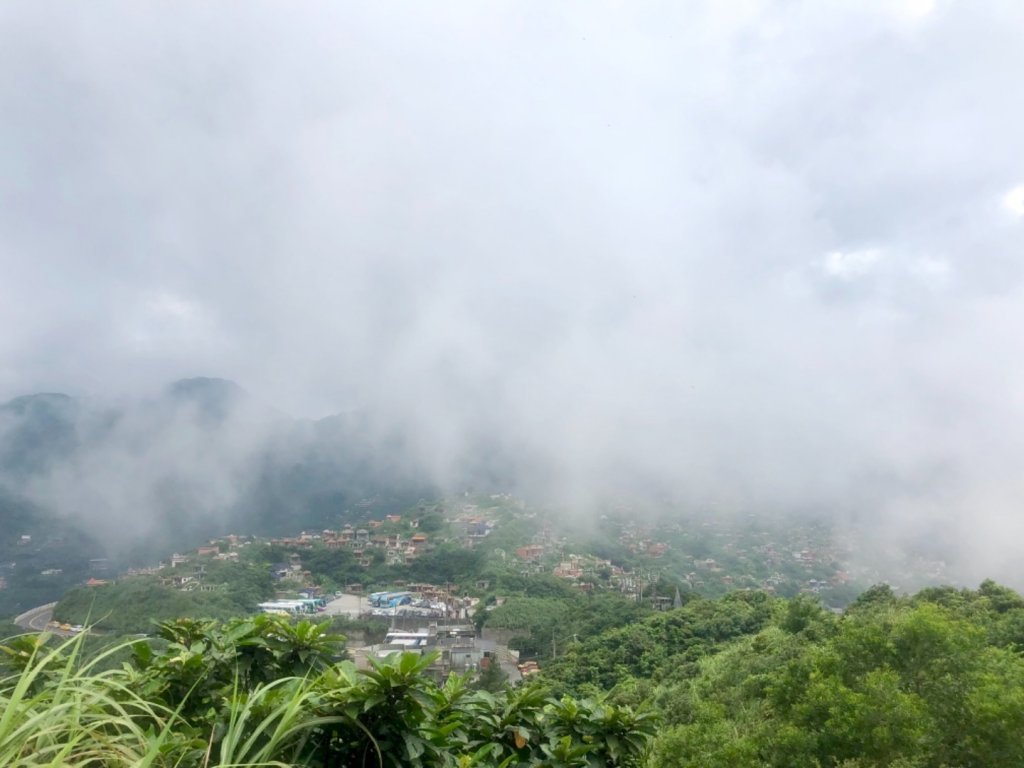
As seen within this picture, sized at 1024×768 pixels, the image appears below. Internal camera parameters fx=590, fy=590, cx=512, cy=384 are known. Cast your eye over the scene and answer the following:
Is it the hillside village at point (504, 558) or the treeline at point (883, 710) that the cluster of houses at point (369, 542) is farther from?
the treeline at point (883, 710)

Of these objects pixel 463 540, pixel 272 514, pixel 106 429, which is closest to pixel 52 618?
pixel 463 540

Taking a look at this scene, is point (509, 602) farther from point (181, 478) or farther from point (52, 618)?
point (181, 478)

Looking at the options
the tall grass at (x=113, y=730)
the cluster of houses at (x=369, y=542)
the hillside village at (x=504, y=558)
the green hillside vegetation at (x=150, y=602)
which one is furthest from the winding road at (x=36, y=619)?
the tall grass at (x=113, y=730)

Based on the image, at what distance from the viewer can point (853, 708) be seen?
3.65 metres

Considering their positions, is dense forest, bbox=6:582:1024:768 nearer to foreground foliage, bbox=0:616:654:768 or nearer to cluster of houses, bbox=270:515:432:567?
foreground foliage, bbox=0:616:654:768

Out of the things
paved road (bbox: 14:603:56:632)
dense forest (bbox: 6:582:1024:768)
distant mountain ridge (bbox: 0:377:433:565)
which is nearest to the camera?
dense forest (bbox: 6:582:1024:768)

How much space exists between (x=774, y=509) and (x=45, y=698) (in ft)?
210

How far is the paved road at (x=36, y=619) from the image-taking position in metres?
21.0

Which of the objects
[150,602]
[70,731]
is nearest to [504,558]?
[150,602]

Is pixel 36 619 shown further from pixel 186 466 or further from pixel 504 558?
pixel 186 466

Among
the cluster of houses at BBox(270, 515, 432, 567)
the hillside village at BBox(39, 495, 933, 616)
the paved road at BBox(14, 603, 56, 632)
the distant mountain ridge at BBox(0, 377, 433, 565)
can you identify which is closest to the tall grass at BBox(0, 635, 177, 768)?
the paved road at BBox(14, 603, 56, 632)

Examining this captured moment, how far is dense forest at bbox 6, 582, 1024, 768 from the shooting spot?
1.86 metres

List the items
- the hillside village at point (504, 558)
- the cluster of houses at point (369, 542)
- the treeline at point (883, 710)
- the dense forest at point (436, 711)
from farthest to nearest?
1. the cluster of houses at point (369, 542)
2. the hillside village at point (504, 558)
3. the treeline at point (883, 710)
4. the dense forest at point (436, 711)

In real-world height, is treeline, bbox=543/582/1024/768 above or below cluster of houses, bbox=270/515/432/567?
below
